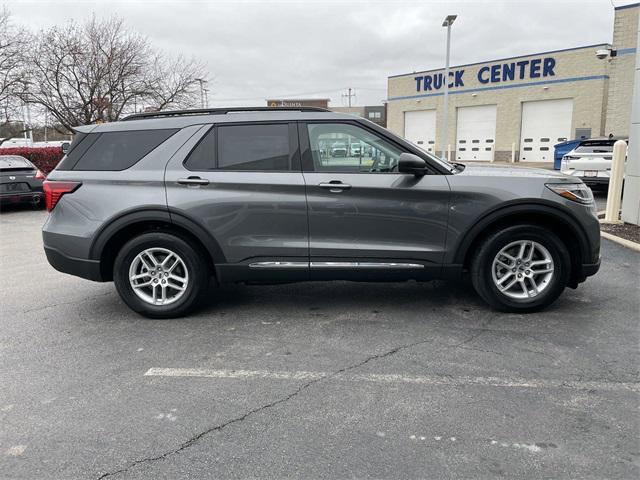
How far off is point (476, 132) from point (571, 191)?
30.8 m

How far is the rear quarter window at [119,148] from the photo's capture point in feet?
15.5

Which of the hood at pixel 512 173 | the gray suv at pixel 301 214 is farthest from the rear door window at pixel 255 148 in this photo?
the hood at pixel 512 173

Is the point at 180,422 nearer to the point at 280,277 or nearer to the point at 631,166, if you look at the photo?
the point at 280,277

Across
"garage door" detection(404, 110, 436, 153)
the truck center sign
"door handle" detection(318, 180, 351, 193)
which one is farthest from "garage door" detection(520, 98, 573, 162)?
"door handle" detection(318, 180, 351, 193)

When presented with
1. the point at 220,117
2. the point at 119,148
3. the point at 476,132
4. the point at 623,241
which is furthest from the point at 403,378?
the point at 476,132

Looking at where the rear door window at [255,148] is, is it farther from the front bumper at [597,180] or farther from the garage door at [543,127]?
the garage door at [543,127]

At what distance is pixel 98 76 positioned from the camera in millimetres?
21484

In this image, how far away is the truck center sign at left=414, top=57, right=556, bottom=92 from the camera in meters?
29.4

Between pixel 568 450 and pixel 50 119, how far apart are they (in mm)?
24754

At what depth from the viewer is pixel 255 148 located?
4656 millimetres

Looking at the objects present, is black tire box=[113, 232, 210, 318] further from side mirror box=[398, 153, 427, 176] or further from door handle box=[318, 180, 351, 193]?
side mirror box=[398, 153, 427, 176]

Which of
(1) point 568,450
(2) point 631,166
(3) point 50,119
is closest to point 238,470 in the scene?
(1) point 568,450

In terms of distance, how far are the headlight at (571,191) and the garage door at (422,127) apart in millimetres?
32196

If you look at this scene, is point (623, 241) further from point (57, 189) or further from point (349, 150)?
point (57, 189)
